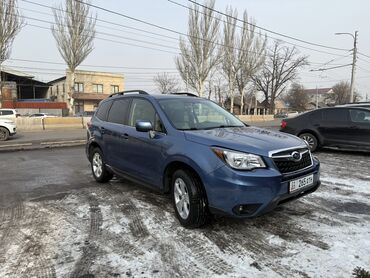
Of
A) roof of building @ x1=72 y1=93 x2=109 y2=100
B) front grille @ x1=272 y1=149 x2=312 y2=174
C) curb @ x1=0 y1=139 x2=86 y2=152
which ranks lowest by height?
curb @ x1=0 y1=139 x2=86 y2=152

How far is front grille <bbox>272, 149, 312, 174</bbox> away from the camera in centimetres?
378

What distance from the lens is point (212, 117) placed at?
509 centimetres

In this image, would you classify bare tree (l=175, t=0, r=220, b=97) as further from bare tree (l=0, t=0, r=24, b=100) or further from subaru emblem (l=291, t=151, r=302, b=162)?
A: subaru emblem (l=291, t=151, r=302, b=162)

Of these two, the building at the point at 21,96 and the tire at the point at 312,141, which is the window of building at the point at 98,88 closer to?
the building at the point at 21,96

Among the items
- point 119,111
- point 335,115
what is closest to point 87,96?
point 335,115

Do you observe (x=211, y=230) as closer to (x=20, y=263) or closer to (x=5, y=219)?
(x=20, y=263)

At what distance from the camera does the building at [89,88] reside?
51125 mm

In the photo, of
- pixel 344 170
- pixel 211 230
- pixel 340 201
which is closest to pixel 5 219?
pixel 211 230

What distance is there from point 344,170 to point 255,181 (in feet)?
16.8

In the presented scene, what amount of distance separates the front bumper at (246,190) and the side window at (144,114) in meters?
1.33

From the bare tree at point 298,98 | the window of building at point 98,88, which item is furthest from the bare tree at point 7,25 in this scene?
the bare tree at point 298,98

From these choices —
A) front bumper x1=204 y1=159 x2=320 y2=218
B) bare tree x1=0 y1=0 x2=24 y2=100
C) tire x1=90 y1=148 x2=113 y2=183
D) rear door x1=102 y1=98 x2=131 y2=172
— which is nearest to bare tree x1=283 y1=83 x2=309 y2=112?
bare tree x1=0 y1=0 x2=24 y2=100

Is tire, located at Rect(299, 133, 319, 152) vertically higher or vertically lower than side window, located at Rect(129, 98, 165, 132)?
lower

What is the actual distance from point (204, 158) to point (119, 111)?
2.59 m
